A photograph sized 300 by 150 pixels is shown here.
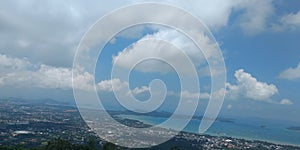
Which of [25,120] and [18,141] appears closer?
[18,141]

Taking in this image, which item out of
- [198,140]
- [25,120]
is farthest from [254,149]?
[25,120]

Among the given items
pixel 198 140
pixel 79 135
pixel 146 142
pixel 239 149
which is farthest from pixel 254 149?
pixel 79 135

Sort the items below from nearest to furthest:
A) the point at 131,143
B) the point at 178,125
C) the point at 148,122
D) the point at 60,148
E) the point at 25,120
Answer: the point at 178,125 → the point at 60,148 → the point at 131,143 → the point at 148,122 → the point at 25,120

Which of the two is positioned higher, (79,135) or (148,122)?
(148,122)

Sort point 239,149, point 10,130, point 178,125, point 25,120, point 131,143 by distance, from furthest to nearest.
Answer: point 25,120, point 10,130, point 239,149, point 131,143, point 178,125

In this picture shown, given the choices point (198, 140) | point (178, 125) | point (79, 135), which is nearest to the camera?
point (178, 125)

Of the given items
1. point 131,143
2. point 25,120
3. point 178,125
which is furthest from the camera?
point 25,120

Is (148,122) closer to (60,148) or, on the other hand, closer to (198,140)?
(198,140)

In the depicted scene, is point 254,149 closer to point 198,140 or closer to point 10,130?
point 198,140

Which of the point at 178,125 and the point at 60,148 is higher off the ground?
the point at 178,125
